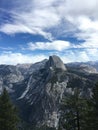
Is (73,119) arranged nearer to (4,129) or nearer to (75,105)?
(75,105)

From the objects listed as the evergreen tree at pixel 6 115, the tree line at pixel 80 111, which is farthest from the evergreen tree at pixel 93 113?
the evergreen tree at pixel 6 115

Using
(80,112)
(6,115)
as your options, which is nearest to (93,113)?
(80,112)

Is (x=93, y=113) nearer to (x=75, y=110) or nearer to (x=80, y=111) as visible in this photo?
(x=80, y=111)

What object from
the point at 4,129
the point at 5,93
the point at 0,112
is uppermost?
the point at 5,93

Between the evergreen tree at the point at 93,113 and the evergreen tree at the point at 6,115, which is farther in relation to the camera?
the evergreen tree at the point at 6,115

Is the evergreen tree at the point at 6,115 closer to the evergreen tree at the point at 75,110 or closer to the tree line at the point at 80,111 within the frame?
the tree line at the point at 80,111

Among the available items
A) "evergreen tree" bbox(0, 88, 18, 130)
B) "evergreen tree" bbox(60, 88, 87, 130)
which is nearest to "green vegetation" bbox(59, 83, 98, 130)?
"evergreen tree" bbox(60, 88, 87, 130)

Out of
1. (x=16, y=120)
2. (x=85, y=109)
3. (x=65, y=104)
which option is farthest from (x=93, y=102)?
(x=16, y=120)

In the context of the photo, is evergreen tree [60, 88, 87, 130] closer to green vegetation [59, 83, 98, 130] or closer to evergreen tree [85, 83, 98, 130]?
green vegetation [59, 83, 98, 130]
